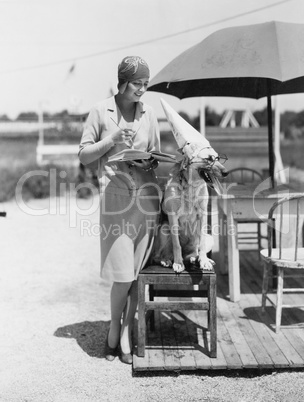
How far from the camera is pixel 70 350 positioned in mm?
4117

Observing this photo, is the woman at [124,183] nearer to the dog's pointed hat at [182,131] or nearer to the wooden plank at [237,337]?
the dog's pointed hat at [182,131]

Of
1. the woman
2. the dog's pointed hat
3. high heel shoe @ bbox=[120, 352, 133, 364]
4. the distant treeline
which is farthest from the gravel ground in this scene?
the distant treeline

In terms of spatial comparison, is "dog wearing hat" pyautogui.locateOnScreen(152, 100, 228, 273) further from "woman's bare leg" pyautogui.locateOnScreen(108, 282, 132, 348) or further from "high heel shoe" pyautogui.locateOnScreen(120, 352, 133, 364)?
"high heel shoe" pyautogui.locateOnScreen(120, 352, 133, 364)

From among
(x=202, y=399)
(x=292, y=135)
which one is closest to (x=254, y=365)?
(x=202, y=399)

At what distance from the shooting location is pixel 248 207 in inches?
190

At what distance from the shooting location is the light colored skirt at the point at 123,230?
355 cm

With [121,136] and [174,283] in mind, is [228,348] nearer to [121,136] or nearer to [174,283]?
[174,283]

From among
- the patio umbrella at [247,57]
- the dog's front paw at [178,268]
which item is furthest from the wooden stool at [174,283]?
the patio umbrella at [247,57]

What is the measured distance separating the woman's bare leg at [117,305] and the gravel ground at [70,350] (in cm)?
17

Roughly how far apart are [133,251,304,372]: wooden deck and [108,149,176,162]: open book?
4.71ft

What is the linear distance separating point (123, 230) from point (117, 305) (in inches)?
23.5

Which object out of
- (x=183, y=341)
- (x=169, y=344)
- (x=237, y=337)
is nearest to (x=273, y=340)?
(x=237, y=337)

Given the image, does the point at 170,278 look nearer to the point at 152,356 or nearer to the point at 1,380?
the point at 152,356

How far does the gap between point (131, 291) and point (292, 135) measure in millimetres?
26554
